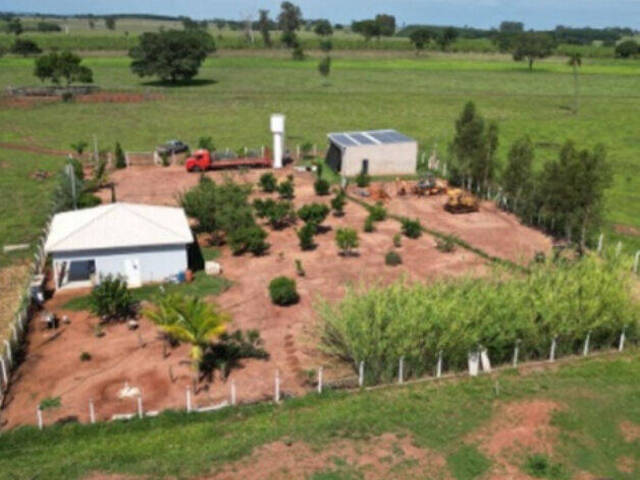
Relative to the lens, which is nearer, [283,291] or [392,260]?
[283,291]

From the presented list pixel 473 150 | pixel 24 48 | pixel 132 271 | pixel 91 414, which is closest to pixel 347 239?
pixel 132 271

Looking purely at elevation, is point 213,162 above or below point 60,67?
below

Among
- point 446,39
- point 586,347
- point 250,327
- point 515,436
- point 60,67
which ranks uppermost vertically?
point 446,39

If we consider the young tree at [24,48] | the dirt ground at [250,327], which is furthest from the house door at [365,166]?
the young tree at [24,48]

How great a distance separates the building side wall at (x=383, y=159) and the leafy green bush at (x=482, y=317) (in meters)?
22.6

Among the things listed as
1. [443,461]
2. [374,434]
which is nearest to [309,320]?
[374,434]

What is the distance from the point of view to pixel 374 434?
16.7m

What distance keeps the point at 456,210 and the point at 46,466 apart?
27.0m

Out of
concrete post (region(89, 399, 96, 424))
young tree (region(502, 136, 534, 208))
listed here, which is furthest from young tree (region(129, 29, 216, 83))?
concrete post (region(89, 399, 96, 424))

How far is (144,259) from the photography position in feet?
88.3

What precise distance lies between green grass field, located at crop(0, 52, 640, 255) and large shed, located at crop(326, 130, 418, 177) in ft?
25.0

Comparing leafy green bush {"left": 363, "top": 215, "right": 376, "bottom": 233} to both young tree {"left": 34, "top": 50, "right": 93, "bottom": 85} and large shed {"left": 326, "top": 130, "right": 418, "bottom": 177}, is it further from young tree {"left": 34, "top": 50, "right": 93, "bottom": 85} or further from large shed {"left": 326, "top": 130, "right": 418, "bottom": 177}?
young tree {"left": 34, "top": 50, "right": 93, "bottom": 85}

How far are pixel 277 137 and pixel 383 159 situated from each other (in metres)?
7.73

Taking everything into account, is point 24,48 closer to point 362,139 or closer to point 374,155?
point 362,139
